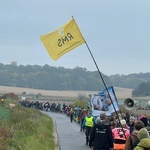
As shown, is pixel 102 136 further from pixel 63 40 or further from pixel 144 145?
pixel 144 145

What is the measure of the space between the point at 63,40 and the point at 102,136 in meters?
2.59

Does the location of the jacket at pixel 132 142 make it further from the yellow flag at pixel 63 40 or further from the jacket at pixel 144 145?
the yellow flag at pixel 63 40

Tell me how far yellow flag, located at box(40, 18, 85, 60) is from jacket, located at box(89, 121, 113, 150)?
206cm

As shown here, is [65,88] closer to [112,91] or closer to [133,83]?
[133,83]

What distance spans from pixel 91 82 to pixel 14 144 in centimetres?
15785

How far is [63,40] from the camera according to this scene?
12555 millimetres

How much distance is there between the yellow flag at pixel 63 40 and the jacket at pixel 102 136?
2.06 metres

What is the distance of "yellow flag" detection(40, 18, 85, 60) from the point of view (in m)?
12.4

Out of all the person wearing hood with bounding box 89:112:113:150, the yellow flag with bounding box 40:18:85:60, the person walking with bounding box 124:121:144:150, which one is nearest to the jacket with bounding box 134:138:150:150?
the person walking with bounding box 124:121:144:150

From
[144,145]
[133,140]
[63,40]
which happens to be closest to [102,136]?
[133,140]

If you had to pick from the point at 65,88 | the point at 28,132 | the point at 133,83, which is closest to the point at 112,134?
the point at 28,132

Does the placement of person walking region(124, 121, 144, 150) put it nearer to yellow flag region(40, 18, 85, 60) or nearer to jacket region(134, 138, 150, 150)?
jacket region(134, 138, 150, 150)

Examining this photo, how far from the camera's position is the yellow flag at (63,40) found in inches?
489

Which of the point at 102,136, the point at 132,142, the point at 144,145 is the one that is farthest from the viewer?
the point at 102,136
